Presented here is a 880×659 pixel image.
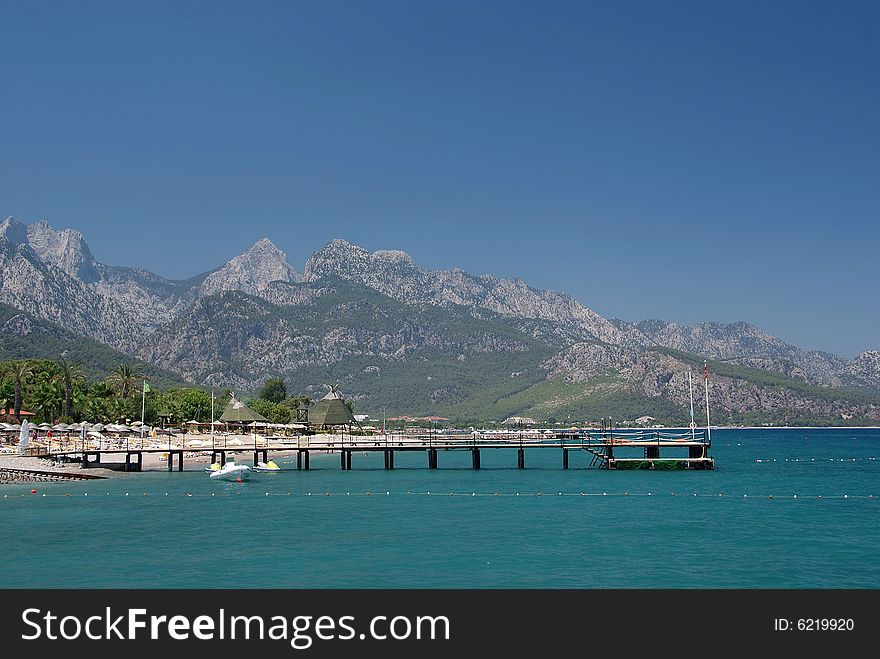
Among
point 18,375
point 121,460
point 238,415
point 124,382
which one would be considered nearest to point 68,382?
point 18,375

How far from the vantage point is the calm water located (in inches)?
1268

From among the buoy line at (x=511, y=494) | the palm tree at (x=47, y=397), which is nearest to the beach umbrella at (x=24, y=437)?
the buoy line at (x=511, y=494)

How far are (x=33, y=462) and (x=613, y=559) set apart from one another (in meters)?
56.9

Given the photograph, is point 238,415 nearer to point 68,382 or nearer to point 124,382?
point 124,382

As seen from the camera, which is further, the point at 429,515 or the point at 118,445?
the point at 118,445

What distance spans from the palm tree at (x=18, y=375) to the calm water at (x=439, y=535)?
127 ft

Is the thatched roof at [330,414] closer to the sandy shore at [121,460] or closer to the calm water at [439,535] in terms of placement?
the sandy shore at [121,460]

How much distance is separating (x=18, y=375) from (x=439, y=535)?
3192 inches

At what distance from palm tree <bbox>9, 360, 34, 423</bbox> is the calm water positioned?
3858 cm

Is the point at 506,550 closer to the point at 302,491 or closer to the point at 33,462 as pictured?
the point at 302,491

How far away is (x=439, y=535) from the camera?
42.3m
